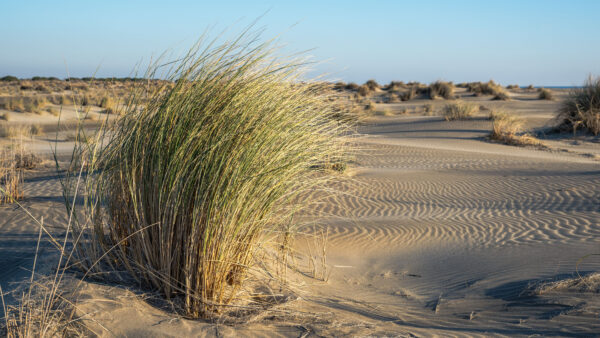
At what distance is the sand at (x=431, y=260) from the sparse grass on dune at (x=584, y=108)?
7.32 meters

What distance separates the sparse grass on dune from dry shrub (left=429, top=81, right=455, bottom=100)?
18.7 meters

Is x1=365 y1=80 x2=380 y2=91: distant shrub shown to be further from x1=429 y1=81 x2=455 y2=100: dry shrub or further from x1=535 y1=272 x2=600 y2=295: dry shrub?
x1=535 y1=272 x2=600 y2=295: dry shrub

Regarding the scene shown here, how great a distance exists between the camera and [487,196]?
8.89 metres

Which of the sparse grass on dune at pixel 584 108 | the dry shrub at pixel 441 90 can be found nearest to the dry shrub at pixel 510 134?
the sparse grass on dune at pixel 584 108

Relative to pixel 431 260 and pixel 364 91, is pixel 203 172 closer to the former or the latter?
pixel 431 260

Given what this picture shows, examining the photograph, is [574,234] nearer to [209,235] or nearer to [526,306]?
[526,306]

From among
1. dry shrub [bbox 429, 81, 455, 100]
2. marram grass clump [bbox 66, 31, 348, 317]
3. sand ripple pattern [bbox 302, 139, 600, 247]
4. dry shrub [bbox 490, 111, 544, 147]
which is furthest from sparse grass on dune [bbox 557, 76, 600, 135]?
dry shrub [bbox 429, 81, 455, 100]

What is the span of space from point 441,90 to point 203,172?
36.5 m

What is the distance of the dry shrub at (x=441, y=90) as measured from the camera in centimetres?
3725

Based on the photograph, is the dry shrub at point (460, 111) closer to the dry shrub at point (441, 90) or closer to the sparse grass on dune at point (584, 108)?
the sparse grass on dune at point (584, 108)

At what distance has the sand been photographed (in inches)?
133

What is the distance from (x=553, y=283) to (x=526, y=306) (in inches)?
18.2

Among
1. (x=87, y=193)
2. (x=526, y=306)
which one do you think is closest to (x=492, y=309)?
(x=526, y=306)

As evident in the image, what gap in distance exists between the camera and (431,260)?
5520 millimetres
